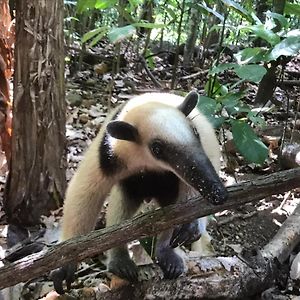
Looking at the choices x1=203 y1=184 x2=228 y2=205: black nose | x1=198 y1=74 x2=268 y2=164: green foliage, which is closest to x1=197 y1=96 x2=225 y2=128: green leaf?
x1=198 y1=74 x2=268 y2=164: green foliage

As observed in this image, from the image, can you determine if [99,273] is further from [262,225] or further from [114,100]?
[114,100]

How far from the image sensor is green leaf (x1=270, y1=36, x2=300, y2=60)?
3.70 metres

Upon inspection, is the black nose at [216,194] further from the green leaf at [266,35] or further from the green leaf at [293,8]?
the green leaf at [293,8]

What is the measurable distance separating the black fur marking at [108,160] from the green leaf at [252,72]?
1.14m

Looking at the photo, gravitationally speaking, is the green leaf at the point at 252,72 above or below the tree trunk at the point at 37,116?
above

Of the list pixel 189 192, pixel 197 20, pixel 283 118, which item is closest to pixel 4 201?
pixel 189 192

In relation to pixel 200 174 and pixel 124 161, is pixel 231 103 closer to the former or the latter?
pixel 124 161

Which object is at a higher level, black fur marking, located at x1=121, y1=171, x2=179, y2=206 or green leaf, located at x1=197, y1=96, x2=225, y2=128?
green leaf, located at x1=197, y1=96, x2=225, y2=128

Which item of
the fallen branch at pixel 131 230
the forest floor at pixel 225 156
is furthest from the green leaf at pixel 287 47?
the fallen branch at pixel 131 230

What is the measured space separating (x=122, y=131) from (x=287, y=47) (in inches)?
62.4

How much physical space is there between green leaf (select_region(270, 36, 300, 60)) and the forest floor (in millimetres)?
1158

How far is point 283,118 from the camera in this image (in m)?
6.42

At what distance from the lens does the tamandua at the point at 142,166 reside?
2590mm

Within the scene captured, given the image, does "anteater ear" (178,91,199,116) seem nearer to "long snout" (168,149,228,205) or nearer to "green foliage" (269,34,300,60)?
"long snout" (168,149,228,205)
